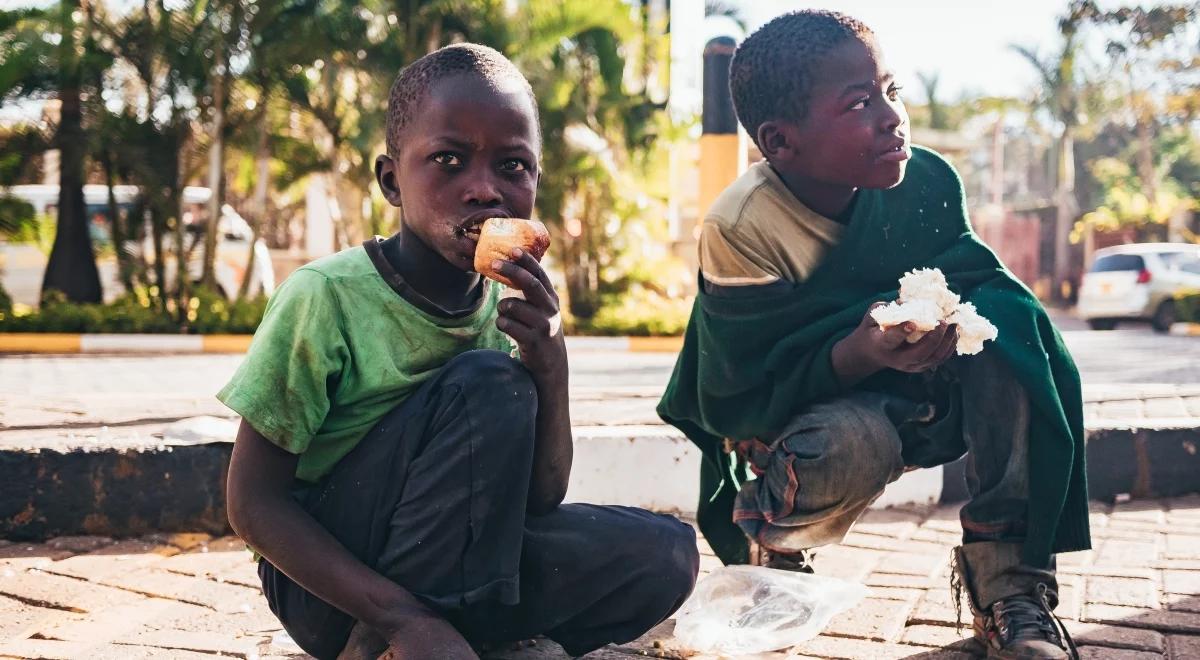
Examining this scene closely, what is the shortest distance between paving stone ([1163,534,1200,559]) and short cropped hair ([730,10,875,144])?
166cm

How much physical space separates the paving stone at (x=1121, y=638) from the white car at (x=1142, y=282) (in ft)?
54.4

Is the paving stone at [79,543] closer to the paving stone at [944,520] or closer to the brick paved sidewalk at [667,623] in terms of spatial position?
the brick paved sidewalk at [667,623]

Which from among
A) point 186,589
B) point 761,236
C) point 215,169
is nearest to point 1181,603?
point 761,236

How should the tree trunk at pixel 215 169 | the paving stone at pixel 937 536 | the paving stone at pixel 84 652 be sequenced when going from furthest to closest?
1. the tree trunk at pixel 215 169
2. the paving stone at pixel 937 536
3. the paving stone at pixel 84 652

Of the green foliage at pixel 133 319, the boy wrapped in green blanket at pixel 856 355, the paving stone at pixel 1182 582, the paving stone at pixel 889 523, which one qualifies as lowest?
the paving stone at pixel 889 523

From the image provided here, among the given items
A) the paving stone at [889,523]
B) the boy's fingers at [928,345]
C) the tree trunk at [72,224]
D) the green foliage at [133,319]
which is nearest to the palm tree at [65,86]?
the tree trunk at [72,224]

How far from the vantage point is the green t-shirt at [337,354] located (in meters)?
1.80

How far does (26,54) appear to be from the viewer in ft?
40.5

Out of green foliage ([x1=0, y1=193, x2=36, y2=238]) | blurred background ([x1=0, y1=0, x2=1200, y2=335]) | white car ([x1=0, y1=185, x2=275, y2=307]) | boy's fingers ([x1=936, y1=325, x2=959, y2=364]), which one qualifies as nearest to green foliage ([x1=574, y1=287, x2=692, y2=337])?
blurred background ([x1=0, y1=0, x2=1200, y2=335])

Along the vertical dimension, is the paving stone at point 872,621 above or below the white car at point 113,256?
below

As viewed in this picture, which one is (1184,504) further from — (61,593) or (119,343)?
(119,343)

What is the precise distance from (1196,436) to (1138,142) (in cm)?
4120

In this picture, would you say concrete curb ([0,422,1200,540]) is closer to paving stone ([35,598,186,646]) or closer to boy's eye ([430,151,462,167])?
paving stone ([35,598,186,646])

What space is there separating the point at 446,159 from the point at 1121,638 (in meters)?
1.68
